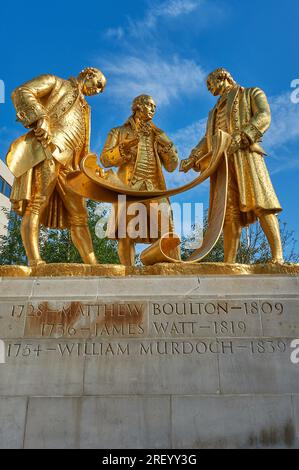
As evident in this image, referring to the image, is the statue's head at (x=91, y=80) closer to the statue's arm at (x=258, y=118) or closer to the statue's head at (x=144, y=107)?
the statue's head at (x=144, y=107)

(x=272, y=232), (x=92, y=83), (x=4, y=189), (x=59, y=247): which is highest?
(x=4, y=189)

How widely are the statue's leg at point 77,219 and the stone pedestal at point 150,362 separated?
6.81ft

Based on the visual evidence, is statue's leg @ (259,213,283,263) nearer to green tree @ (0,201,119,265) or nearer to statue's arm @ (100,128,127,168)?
statue's arm @ (100,128,127,168)

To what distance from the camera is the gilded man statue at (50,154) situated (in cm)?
754

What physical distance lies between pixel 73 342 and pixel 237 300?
6.50ft

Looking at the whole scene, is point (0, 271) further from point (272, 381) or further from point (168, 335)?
point (272, 381)

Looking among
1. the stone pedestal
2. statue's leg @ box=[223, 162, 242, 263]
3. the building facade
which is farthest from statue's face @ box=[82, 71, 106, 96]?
the building facade

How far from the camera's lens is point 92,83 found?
8.88 metres

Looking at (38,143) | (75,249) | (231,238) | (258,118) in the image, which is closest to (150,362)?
(231,238)

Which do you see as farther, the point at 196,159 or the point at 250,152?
the point at 196,159

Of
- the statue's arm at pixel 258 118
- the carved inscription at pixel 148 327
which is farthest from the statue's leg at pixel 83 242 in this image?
the statue's arm at pixel 258 118

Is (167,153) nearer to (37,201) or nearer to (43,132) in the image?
(43,132)

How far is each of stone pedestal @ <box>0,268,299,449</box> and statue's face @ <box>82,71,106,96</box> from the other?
4319 mm

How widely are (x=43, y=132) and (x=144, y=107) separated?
2.03 metres
